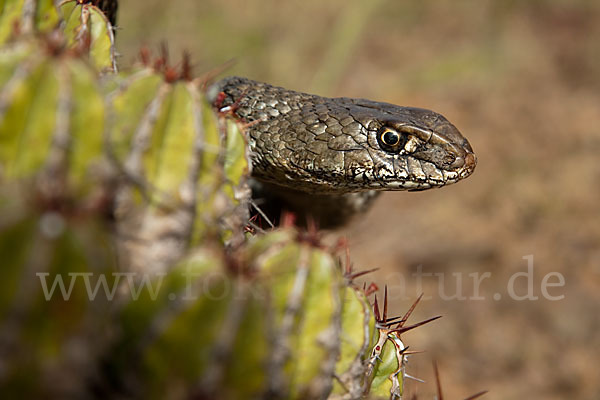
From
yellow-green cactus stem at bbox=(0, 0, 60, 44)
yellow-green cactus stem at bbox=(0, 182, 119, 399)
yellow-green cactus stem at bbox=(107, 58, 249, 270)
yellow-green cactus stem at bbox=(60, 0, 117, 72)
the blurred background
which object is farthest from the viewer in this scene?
the blurred background

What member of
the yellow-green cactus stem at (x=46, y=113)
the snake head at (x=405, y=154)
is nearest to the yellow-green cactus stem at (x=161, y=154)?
the yellow-green cactus stem at (x=46, y=113)

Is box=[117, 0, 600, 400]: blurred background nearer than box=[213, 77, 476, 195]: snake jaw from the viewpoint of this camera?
No

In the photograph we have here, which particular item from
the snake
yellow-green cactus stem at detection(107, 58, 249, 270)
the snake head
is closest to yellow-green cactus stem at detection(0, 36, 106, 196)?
yellow-green cactus stem at detection(107, 58, 249, 270)

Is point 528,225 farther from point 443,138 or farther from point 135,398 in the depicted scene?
point 135,398

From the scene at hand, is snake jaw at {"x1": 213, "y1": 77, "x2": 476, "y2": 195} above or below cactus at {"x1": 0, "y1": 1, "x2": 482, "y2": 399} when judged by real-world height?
above

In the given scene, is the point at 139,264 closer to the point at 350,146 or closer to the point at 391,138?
the point at 350,146

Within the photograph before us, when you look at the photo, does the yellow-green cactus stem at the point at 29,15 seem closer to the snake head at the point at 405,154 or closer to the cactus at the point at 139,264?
the cactus at the point at 139,264

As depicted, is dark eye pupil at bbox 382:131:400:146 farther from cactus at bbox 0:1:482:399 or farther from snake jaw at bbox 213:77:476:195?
cactus at bbox 0:1:482:399
